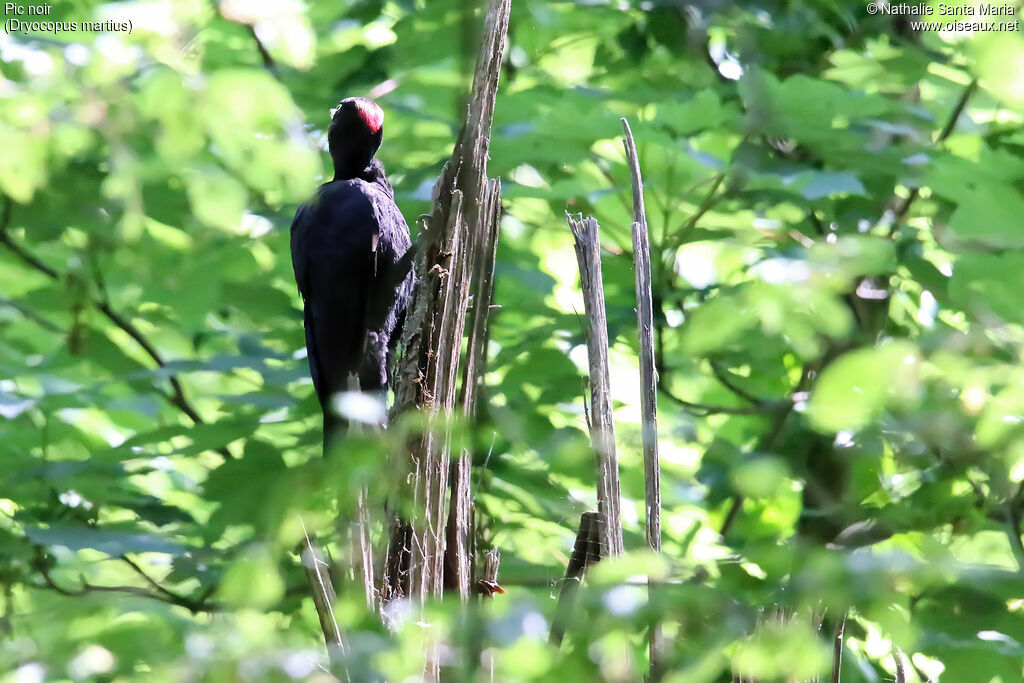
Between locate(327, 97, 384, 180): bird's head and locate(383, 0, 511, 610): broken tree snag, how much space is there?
1.09m

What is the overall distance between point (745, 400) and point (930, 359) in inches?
90.4

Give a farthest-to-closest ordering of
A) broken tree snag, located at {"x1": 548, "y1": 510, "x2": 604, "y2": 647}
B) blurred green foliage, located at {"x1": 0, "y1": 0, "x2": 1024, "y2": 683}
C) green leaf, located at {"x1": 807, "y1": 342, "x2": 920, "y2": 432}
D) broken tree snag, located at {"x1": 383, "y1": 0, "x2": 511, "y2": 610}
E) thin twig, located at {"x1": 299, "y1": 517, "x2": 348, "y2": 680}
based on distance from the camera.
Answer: blurred green foliage, located at {"x1": 0, "y1": 0, "x2": 1024, "y2": 683} < broken tree snag, located at {"x1": 548, "y1": 510, "x2": 604, "y2": 647} < broken tree snag, located at {"x1": 383, "y1": 0, "x2": 511, "y2": 610} < thin twig, located at {"x1": 299, "y1": 517, "x2": 348, "y2": 680} < green leaf, located at {"x1": 807, "y1": 342, "x2": 920, "y2": 432}

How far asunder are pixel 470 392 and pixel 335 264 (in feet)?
4.90

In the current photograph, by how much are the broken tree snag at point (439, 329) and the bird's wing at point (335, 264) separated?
1030 mm

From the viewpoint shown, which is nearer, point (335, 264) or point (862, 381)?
point (862, 381)

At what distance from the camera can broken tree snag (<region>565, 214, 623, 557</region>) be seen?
1.48 meters

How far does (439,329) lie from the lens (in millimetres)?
1693

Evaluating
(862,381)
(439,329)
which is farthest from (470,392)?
(862,381)

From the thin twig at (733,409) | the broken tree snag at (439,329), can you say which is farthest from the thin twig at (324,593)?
the thin twig at (733,409)

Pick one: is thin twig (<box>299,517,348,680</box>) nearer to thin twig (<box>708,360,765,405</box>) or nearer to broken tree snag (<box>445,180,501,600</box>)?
broken tree snag (<box>445,180,501,600</box>)

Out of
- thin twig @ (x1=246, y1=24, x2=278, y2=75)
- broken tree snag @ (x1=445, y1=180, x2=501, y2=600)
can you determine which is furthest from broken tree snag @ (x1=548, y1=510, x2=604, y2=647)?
thin twig @ (x1=246, y1=24, x2=278, y2=75)

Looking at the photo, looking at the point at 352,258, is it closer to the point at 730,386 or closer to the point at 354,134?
the point at 354,134

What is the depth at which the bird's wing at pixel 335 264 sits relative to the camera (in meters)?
2.90

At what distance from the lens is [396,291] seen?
3104mm
